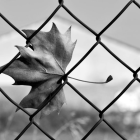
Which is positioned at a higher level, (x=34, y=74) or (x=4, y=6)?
(x=4, y=6)

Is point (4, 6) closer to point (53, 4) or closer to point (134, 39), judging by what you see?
point (53, 4)

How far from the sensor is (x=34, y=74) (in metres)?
0.39

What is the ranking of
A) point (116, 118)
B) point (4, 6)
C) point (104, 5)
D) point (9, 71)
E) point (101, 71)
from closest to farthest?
point (9, 71)
point (4, 6)
point (104, 5)
point (116, 118)
point (101, 71)

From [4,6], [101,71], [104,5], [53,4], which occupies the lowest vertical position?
[4,6]

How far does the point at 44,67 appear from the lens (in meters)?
0.39

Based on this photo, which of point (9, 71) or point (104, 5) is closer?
point (9, 71)

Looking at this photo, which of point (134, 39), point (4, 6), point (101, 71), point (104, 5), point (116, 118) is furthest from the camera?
point (101, 71)

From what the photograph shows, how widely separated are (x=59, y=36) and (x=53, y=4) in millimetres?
2111

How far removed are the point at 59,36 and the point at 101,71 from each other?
4.55 metres

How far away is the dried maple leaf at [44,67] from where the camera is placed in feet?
1.24

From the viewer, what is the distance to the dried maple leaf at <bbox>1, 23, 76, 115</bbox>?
0.38m

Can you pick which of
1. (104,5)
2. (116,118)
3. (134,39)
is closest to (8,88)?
(116,118)

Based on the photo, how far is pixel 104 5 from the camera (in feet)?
8.30

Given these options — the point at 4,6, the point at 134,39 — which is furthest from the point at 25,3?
the point at 134,39
